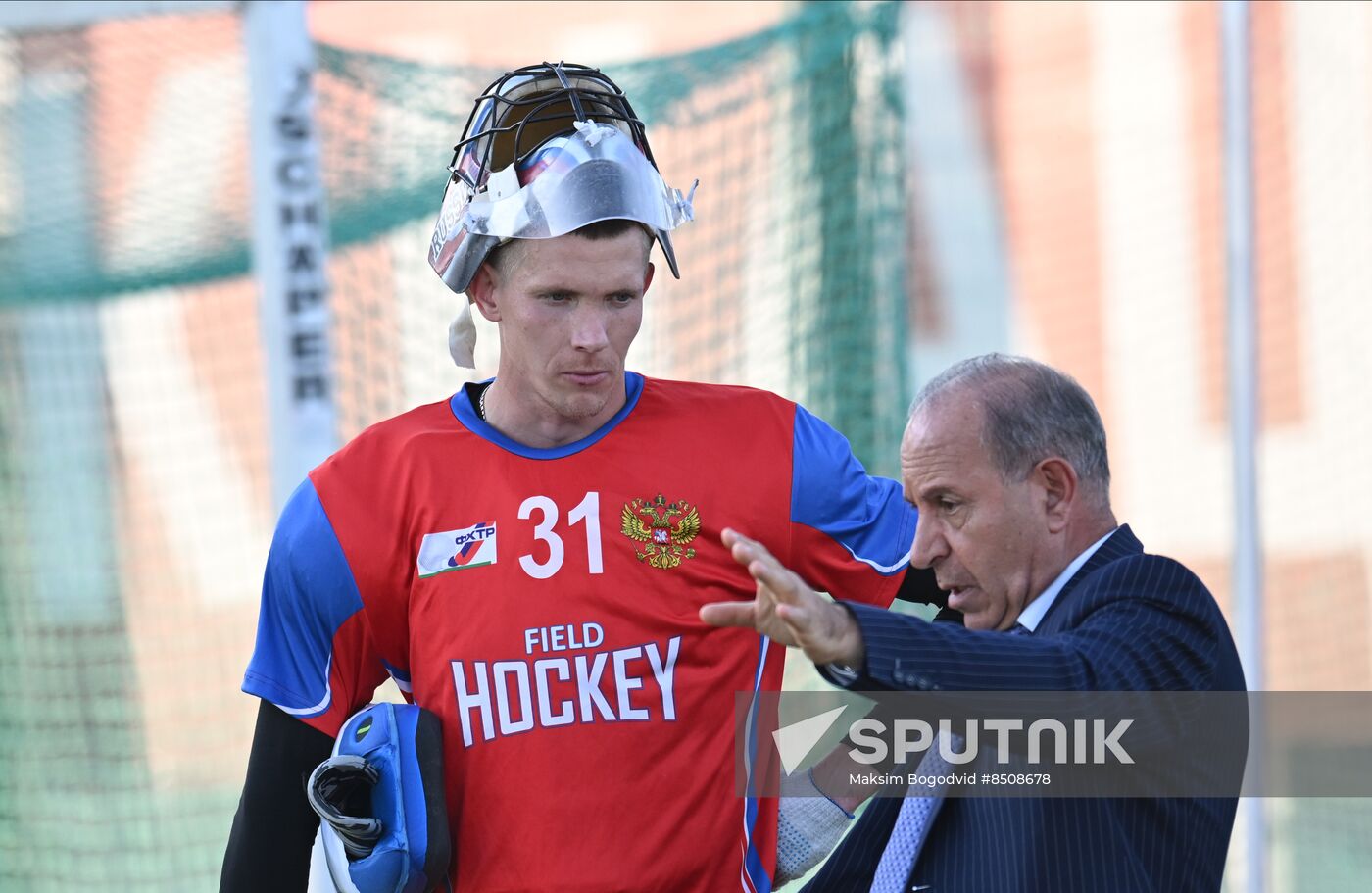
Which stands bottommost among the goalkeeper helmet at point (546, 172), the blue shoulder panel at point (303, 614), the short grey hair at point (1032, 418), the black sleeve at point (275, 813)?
the black sleeve at point (275, 813)

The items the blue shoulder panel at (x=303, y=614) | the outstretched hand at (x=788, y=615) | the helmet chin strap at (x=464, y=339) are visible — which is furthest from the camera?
the helmet chin strap at (x=464, y=339)

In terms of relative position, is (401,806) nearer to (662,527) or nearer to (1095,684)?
(662,527)

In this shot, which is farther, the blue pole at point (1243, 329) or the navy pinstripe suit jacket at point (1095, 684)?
the blue pole at point (1243, 329)

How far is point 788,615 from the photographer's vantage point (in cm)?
161

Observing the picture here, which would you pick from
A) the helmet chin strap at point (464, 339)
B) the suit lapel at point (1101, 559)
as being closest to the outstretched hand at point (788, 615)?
the suit lapel at point (1101, 559)

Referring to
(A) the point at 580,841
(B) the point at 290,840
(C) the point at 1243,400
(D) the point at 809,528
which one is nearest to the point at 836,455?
(D) the point at 809,528

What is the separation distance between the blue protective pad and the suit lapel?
879mm

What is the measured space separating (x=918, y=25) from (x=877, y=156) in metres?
1.28

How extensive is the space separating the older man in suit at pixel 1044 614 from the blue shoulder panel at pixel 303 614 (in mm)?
844

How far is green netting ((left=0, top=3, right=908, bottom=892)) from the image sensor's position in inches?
182

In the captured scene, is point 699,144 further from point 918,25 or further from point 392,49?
point 392,49

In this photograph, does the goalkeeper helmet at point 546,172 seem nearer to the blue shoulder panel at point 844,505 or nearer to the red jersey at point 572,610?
the red jersey at point 572,610

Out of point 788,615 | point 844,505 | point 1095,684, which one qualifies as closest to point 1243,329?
point 844,505

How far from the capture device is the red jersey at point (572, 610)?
226cm
